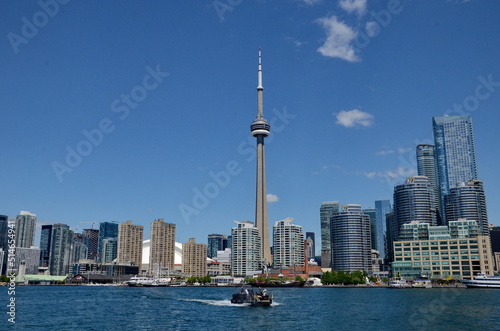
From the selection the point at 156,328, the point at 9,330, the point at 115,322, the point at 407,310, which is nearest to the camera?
the point at 9,330

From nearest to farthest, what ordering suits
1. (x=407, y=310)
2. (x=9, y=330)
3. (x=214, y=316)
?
(x=9, y=330)
(x=214, y=316)
(x=407, y=310)

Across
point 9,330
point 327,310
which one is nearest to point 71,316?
point 9,330

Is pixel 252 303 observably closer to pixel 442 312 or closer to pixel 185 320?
pixel 185 320

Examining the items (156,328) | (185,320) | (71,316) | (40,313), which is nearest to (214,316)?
(185,320)

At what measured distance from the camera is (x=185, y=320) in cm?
9006

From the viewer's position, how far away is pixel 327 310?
367ft

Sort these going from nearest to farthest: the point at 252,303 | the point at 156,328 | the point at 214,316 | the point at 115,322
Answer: the point at 156,328 → the point at 115,322 → the point at 214,316 → the point at 252,303

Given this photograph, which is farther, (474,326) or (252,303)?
(252,303)

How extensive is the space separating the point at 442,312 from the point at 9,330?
80133mm

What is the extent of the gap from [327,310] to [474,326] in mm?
38420

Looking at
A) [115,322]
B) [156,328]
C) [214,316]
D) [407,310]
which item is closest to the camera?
[156,328]

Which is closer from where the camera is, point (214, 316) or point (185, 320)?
point (185, 320)

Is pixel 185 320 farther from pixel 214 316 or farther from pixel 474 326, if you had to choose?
pixel 474 326

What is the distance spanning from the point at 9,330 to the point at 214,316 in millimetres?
37135
